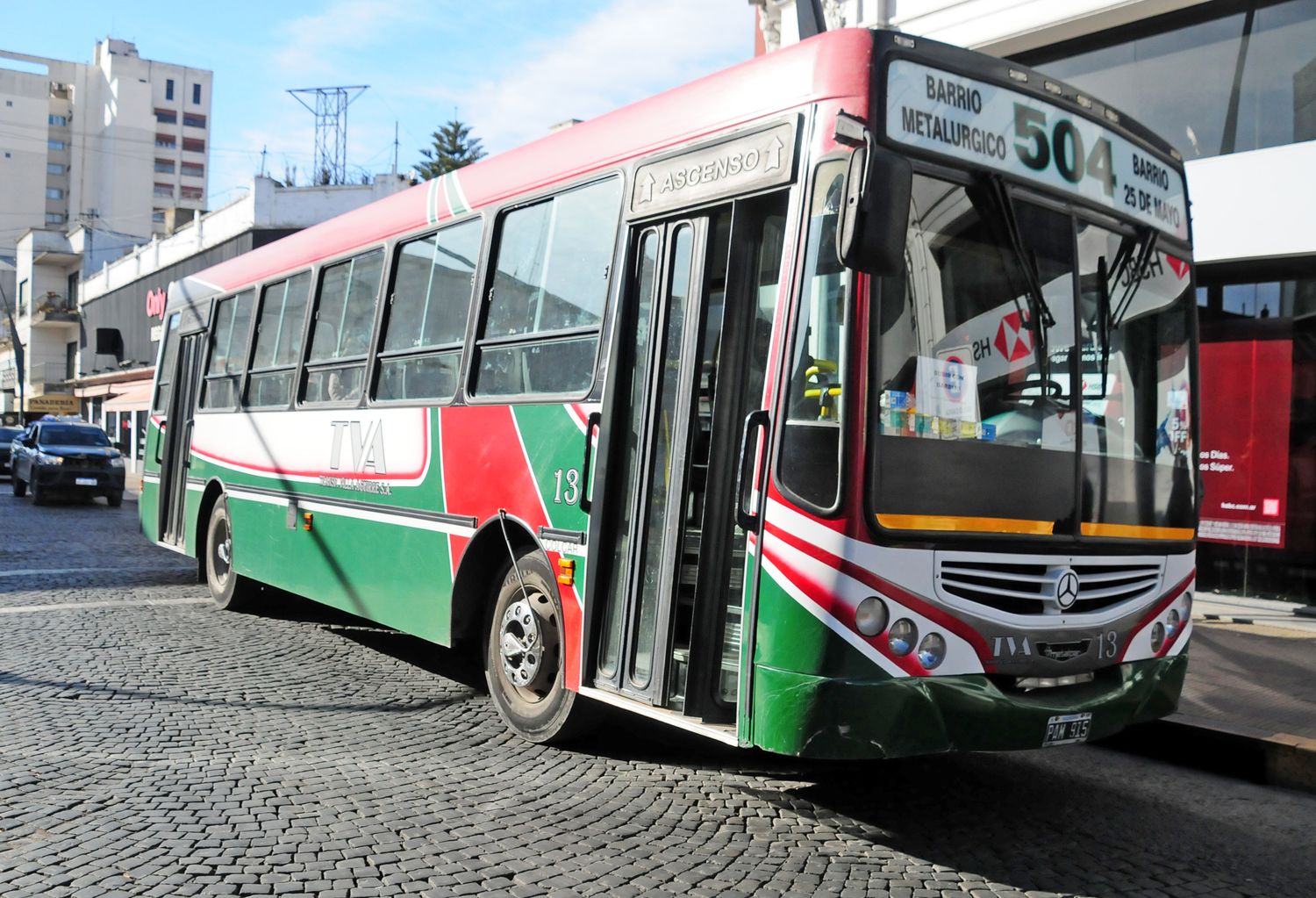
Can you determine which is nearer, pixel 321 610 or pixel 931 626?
pixel 931 626

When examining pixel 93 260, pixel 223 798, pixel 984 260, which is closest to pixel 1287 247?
pixel 984 260

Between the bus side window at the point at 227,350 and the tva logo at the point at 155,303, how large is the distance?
110 feet

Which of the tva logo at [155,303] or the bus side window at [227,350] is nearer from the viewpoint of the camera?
the bus side window at [227,350]

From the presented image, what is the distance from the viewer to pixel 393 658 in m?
8.61

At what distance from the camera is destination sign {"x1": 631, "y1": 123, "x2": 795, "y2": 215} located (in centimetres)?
497

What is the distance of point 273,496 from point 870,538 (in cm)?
620

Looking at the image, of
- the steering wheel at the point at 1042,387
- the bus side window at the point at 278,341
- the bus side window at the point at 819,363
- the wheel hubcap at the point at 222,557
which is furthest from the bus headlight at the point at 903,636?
the wheel hubcap at the point at 222,557

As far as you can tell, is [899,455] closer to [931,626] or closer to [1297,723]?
[931,626]

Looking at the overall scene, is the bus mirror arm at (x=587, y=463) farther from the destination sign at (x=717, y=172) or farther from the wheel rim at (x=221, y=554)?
the wheel rim at (x=221, y=554)

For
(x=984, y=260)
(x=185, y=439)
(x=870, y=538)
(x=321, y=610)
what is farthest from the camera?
(x=185, y=439)

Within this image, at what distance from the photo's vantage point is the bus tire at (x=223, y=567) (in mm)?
10398

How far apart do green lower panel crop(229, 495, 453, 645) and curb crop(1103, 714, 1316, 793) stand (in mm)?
3960

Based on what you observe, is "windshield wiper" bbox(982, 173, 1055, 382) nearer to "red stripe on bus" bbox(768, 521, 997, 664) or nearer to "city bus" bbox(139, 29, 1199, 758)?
"city bus" bbox(139, 29, 1199, 758)

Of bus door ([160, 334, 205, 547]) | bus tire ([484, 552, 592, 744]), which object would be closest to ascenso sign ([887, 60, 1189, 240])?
bus tire ([484, 552, 592, 744])
